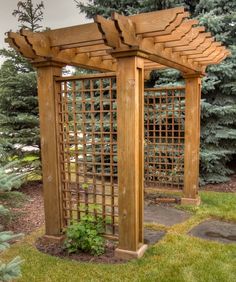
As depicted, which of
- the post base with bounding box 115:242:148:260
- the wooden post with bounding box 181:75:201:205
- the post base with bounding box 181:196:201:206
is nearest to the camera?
the post base with bounding box 115:242:148:260

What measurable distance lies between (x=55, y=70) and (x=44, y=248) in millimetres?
1870

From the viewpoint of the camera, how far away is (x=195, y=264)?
2773mm

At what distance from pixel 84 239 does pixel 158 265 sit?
0.77 m

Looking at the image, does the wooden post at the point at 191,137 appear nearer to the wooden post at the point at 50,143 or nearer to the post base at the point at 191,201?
the post base at the point at 191,201

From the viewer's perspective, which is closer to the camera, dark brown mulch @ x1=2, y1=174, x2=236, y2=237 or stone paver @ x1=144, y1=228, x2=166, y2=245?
stone paver @ x1=144, y1=228, x2=166, y2=245

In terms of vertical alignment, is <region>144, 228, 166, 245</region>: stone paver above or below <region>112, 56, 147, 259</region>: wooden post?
below

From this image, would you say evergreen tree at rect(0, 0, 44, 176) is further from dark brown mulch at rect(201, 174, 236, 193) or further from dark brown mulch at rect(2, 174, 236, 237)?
dark brown mulch at rect(201, 174, 236, 193)

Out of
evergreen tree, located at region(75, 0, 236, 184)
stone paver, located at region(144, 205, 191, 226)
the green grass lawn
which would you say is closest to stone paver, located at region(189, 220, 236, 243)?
the green grass lawn

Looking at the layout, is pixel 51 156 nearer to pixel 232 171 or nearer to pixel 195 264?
pixel 195 264

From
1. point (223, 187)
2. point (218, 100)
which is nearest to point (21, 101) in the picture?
point (218, 100)

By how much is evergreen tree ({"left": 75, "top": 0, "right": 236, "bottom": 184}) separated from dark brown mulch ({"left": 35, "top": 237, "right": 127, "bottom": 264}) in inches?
128

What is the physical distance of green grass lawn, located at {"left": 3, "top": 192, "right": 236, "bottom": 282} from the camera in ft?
8.48

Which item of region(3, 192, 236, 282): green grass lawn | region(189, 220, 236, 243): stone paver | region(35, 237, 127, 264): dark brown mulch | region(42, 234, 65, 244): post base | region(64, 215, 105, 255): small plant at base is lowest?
region(189, 220, 236, 243): stone paver

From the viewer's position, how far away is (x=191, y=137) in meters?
4.65
